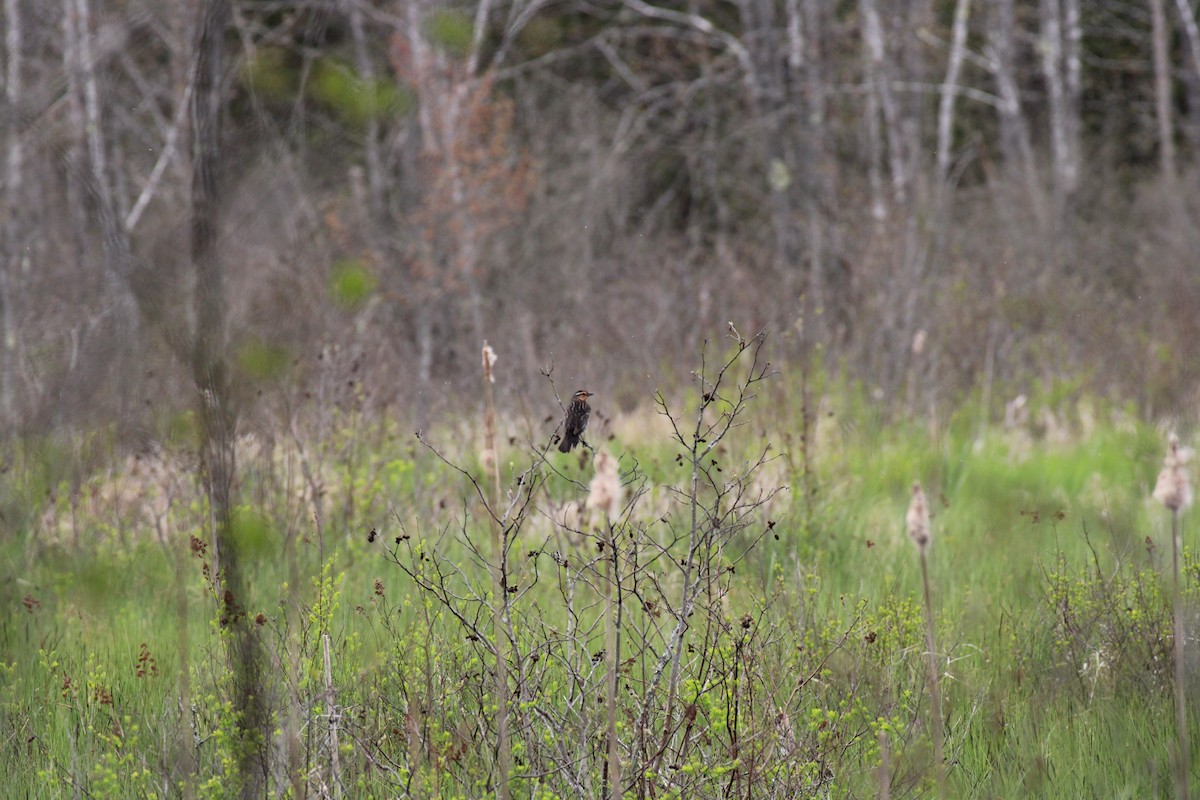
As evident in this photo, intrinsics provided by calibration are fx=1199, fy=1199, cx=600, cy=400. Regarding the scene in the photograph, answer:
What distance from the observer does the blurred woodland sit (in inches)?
61.2

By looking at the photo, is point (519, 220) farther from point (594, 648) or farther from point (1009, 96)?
point (594, 648)

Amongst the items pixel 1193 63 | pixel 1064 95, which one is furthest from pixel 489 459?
pixel 1193 63

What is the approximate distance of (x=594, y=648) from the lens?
131 inches

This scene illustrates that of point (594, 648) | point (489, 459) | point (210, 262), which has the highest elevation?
point (210, 262)

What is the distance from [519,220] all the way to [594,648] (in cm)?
931

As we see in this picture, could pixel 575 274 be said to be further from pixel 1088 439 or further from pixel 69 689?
pixel 69 689

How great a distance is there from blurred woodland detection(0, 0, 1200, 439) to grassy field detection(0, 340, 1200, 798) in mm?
424

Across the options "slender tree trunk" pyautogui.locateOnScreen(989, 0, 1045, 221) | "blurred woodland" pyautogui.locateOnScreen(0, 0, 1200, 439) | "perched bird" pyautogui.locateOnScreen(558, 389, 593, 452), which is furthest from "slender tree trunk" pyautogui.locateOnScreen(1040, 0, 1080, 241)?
"perched bird" pyautogui.locateOnScreen(558, 389, 593, 452)

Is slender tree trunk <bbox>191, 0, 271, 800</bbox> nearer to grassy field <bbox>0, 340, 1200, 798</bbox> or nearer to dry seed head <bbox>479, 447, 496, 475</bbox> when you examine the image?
grassy field <bbox>0, 340, 1200, 798</bbox>

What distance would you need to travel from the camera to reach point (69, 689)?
2898 millimetres

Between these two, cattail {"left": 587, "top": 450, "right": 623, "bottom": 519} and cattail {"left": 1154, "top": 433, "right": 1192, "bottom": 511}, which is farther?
cattail {"left": 1154, "top": 433, "right": 1192, "bottom": 511}

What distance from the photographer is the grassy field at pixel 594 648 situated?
7.73 ft

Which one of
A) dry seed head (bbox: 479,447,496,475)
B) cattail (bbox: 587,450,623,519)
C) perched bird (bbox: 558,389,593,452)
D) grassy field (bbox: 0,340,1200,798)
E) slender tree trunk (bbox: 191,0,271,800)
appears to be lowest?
grassy field (bbox: 0,340,1200,798)

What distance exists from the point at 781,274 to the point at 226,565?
887 centimetres
